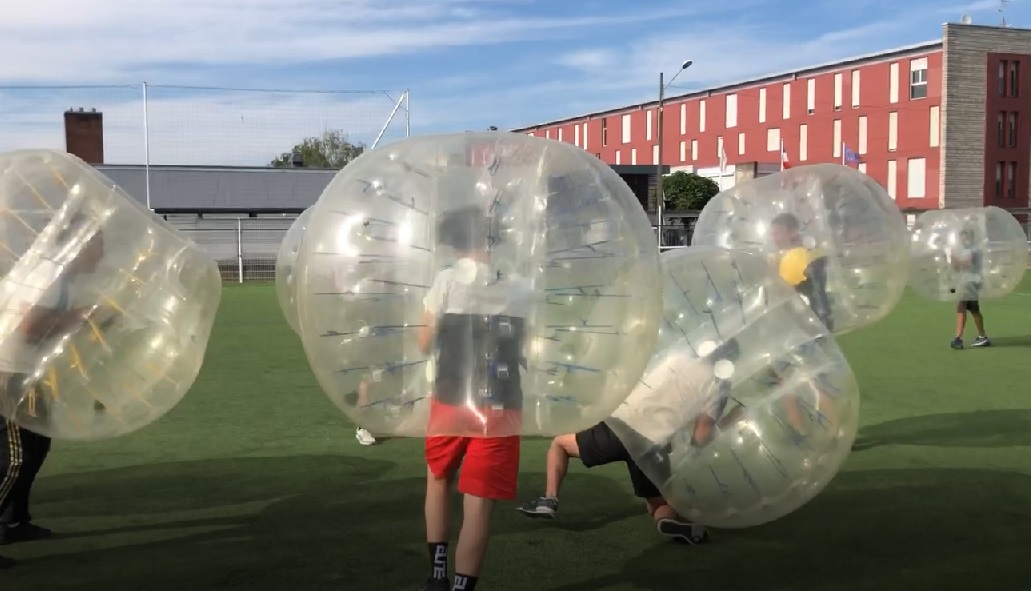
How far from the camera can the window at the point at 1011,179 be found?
43656 mm

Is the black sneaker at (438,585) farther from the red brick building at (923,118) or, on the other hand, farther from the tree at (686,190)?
the tree at (686,190)

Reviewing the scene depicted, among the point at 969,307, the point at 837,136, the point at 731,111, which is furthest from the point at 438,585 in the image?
the point at 731,111

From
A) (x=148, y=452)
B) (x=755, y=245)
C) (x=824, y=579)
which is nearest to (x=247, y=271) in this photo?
(x=148, y=452)

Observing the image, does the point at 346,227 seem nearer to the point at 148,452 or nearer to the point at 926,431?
the point at 148,452

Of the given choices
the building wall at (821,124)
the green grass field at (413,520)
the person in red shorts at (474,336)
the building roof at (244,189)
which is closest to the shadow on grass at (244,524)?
the green grass field at (413,520)

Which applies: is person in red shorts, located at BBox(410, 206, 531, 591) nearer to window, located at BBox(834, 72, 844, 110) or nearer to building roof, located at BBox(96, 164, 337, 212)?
building roof, located at BBox(96, 164, 337, 212)

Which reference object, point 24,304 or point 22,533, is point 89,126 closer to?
point 22,533

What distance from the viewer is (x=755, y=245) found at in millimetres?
5395

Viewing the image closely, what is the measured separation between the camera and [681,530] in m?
4.19

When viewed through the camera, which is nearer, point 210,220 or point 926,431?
point 926,431

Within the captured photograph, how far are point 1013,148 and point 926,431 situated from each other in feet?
140

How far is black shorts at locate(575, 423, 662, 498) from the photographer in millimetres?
4105

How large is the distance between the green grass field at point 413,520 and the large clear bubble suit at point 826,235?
100 cm

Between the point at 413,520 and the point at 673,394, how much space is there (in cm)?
149
